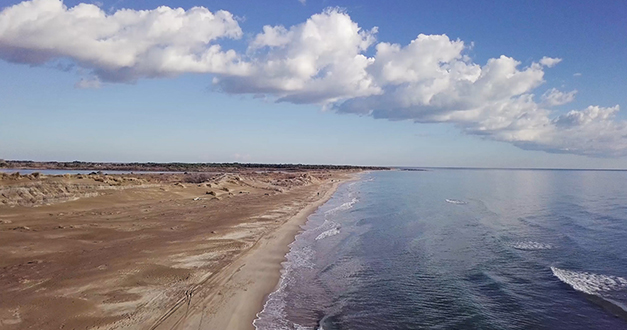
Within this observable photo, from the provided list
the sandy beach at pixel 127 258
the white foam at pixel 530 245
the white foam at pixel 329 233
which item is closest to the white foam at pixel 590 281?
the white foam at pixel 530 245

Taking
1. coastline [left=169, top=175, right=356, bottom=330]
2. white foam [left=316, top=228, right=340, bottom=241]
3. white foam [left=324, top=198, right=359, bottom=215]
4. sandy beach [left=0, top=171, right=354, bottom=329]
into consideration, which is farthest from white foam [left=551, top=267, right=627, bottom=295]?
white foam [left=324, top=198, right=359, bottom=215]

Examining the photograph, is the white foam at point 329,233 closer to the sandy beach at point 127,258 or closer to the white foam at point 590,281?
the sandy beach at point 127,258

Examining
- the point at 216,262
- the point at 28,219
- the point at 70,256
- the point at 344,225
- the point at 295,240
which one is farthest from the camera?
the point at 344,225

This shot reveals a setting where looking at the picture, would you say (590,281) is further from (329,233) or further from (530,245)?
(329,233)

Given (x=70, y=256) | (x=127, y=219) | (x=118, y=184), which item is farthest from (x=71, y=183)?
(x=70, y=256)

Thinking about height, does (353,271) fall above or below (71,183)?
below

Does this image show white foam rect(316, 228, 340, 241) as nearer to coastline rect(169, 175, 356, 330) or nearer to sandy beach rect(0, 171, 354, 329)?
sandy beach rect(0, 171, 354, 329)

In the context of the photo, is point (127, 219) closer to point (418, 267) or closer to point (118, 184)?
point (118, 184)
